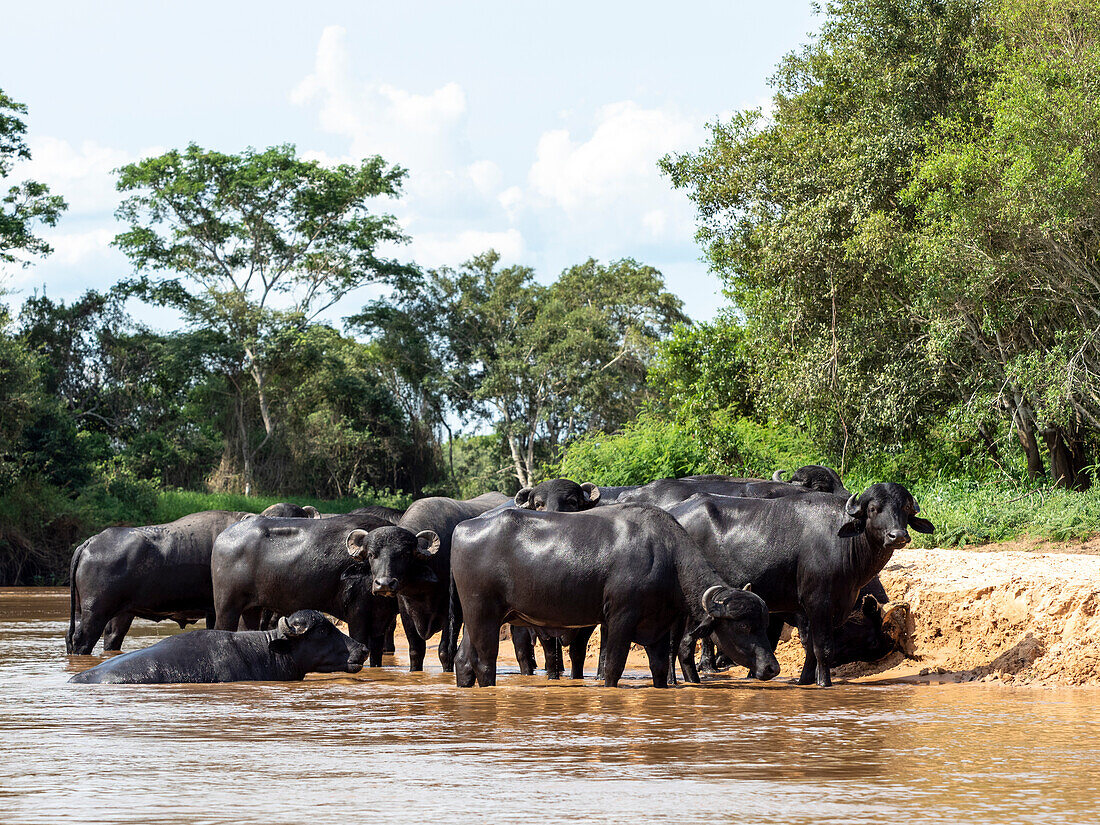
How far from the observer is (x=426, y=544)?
12.6m

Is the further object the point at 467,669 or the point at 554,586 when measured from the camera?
the point at 467,669

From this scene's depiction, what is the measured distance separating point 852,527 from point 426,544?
4151mm

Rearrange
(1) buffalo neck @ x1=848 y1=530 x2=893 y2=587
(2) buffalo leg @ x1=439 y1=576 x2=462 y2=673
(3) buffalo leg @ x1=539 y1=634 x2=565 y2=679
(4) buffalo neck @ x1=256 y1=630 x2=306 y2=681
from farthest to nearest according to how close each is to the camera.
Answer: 1. (2) buffalo leg @ x1=439 y1=576 x2=462 y2=673
2. (3) buffalo leg @ x1=539 y1=634 x2=565 y2=679
3. (4) buffalo neck @ x1=256 y1=630 x2=306 y2=681
4. (1) buffalo neck @ x1=848 y1=530 x2=893 y2=587

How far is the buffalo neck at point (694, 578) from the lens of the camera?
10258 mm

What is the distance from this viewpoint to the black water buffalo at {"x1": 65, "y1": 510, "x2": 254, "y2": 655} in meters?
14.1

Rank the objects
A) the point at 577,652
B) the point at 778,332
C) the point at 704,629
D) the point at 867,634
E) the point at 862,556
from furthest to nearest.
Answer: the point at 778,332
the point at 867,634
the point at 577,652
the point at 862,556
the point at 704,629

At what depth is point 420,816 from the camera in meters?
5.48

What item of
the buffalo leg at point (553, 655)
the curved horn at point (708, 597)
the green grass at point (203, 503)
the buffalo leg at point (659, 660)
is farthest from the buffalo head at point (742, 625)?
the green grass at point (203, 503)

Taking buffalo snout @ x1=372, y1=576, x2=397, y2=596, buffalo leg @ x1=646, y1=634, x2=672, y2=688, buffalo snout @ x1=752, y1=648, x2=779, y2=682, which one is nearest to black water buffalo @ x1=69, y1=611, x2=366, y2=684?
buffalo snout @ x1=372, y1=576, x2=397, y2=596

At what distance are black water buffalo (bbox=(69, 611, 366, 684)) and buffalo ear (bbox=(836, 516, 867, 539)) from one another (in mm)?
4300

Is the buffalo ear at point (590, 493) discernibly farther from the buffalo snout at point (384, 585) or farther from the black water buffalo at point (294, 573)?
the buffalo snout at point (384, 585)

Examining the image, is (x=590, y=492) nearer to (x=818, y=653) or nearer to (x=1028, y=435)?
(x=818, y=653)

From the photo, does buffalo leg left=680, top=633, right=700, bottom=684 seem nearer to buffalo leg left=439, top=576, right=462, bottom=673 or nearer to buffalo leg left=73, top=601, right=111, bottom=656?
buffalo leg left=439, top=576, right=462, bottom=673

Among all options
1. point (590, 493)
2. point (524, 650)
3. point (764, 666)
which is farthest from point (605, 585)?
point (590, 493)
